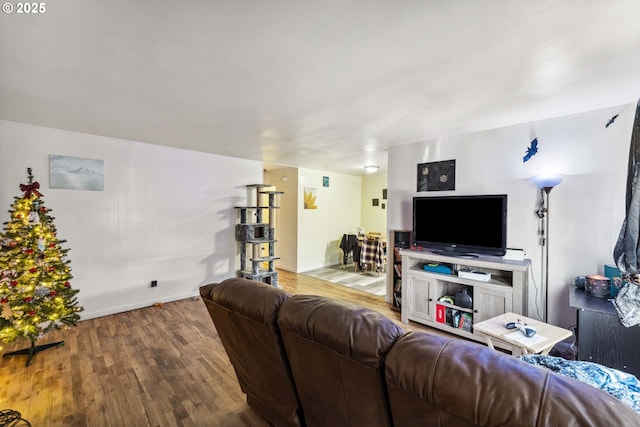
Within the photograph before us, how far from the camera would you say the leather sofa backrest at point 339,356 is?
98 cm

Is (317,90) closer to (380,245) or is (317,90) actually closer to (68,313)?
(68,313)

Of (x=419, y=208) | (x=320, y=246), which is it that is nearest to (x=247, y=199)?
(x=320, y=246)

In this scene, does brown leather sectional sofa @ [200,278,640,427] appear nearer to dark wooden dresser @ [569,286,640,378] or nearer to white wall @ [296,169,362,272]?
dark wooden dresser @ [569,286,640,378]

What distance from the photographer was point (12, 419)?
5.97 feet

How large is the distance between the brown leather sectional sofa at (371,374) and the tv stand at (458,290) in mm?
2199

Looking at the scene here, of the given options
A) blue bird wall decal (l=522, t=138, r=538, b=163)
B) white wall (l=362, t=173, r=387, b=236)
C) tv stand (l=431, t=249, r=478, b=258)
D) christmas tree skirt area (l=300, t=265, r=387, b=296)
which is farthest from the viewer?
white wall (l=362, t=173, r=387, b=236)

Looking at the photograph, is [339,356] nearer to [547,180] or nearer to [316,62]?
[316,62]

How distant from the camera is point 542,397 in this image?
652 mm

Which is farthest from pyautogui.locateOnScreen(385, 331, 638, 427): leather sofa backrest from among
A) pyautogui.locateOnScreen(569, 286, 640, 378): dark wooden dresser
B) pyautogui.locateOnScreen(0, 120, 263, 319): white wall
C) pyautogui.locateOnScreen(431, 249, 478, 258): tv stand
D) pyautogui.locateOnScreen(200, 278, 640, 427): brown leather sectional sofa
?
pyautogui.locateOnScreen(0, 120, 263, 319): white wall

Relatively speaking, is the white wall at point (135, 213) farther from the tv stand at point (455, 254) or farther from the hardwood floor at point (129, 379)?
the tv stand at point (455, 254)

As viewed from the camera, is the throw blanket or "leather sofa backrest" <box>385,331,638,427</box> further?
the throw blanket

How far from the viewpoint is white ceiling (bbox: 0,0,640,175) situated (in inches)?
53.7

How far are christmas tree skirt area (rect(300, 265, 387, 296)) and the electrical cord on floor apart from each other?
398 cm

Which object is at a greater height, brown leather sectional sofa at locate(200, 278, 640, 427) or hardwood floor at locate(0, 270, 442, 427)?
brown leather sectional sofa at locate(200, 278, 640, 427)
